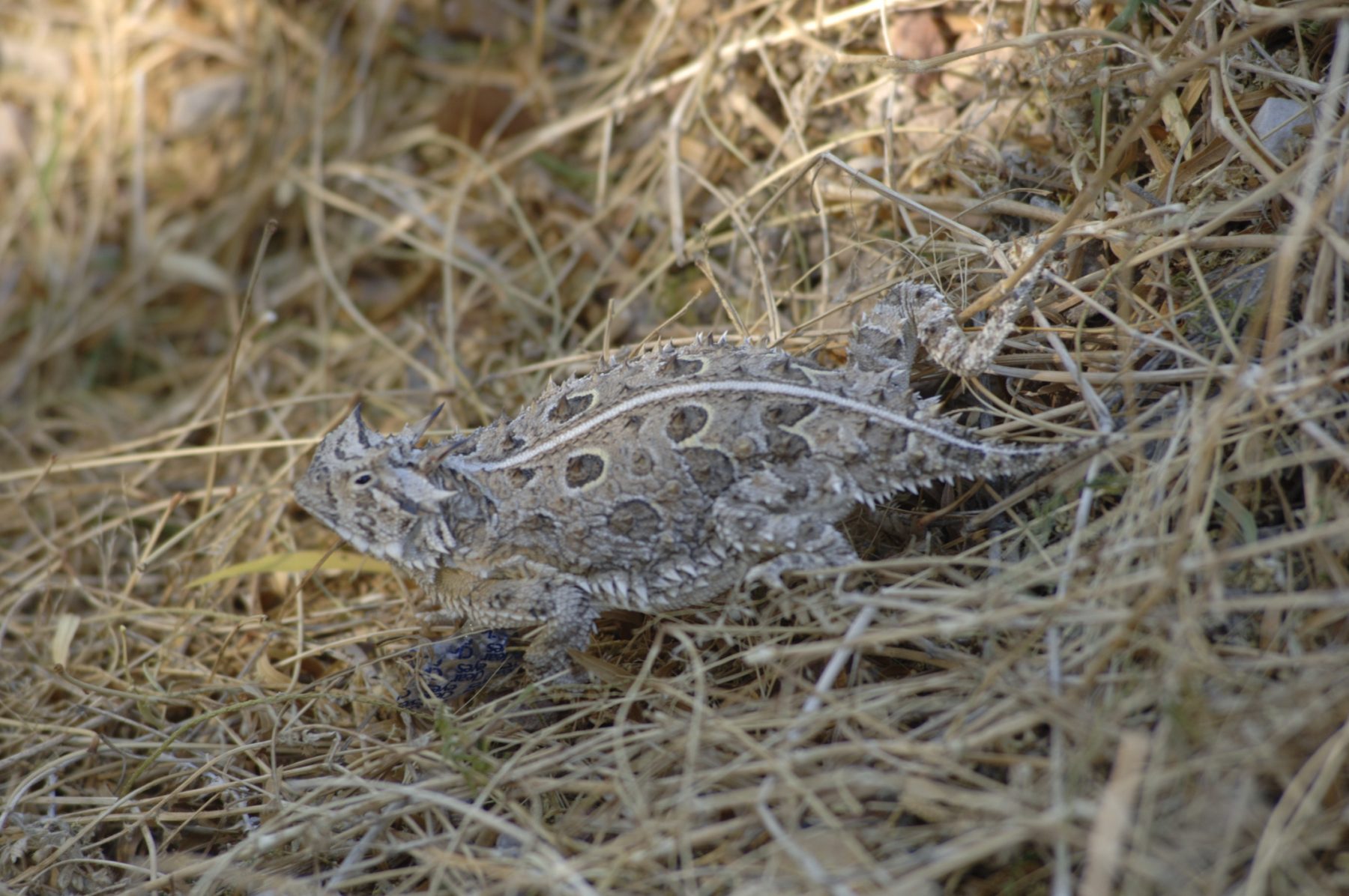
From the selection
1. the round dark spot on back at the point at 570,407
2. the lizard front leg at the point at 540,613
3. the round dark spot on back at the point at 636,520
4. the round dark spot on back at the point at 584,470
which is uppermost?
the round dark spot on back at the point at 570,407

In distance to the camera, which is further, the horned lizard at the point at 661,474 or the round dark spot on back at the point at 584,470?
the round dark spot on back at the point at 584,470

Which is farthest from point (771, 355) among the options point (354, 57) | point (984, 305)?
point (354, 57)

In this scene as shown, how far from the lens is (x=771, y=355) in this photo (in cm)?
338

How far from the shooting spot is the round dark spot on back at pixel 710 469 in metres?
3.21

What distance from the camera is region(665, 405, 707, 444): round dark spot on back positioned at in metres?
3.22

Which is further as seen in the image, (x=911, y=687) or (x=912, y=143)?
(x=912, y=143)

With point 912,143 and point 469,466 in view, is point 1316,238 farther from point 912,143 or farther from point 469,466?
point 469,466

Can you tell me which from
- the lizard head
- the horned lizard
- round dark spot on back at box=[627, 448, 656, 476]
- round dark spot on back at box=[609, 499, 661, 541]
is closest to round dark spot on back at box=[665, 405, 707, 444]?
the horned lizard

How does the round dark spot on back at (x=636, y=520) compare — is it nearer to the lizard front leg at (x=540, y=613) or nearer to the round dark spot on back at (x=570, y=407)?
the lizard front leg at (x=540, y=613)

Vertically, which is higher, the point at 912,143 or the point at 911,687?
the point at 912,143

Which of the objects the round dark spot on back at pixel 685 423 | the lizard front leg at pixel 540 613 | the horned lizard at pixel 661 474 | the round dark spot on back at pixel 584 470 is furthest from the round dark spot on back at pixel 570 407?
the lizard front leg at pixel 540 613

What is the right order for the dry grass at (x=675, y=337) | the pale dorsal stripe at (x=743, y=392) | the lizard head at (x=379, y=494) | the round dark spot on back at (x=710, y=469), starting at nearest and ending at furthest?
the dry grass at (x=675, y=337), the pale dorsal stripe at (x=743, y=392), the round dark spot on back at (x=710, y=469), the lizard head at (x=379, y=494)

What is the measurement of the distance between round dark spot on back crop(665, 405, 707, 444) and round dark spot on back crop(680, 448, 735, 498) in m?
0.06

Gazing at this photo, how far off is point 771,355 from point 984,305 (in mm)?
802
